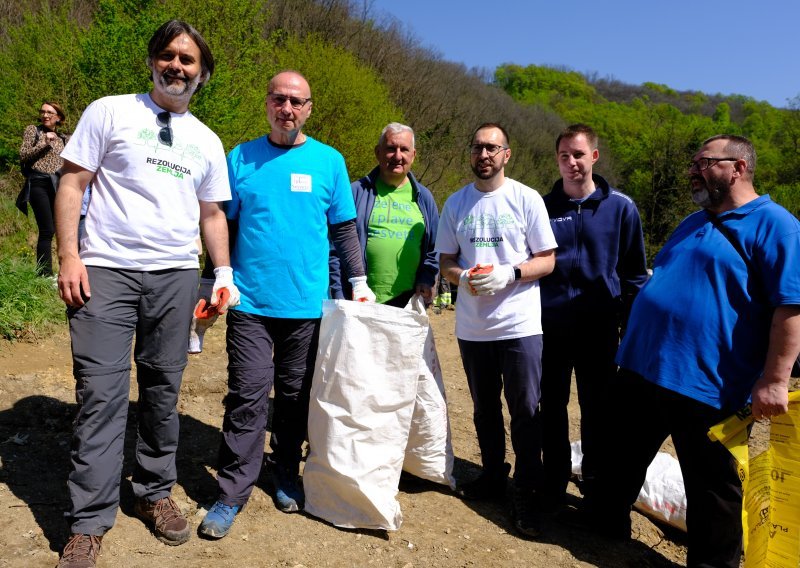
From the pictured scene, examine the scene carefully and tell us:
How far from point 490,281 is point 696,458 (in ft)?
3.61

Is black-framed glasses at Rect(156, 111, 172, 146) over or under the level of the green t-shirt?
over

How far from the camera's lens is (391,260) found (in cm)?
321

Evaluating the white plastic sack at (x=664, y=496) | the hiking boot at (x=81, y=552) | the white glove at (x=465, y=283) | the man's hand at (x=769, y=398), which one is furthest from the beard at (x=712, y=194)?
the hiking boot at (x=81, y=552)

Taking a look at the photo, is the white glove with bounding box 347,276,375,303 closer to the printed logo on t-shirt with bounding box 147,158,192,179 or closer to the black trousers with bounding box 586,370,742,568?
the printed logo on t-shirt with bounding box 147,158,192,179

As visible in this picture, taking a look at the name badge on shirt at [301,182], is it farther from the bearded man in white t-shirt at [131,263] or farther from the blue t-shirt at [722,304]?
the blue t-shirt at [722,304]

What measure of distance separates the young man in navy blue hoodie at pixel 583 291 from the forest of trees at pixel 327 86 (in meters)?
6.39

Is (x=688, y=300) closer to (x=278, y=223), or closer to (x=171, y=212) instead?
(x=278, y=223)

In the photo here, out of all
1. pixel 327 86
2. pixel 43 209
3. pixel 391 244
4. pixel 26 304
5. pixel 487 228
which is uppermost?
pixel 327 86

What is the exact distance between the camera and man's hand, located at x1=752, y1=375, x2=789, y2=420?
2346 mm

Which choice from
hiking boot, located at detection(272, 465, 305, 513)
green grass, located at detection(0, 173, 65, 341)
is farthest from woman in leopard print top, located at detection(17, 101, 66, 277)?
hiking boot, located at detection(272, 465, 305, 513)

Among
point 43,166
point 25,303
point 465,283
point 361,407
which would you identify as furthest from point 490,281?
point 43,166

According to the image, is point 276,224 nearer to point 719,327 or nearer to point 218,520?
point 218,520

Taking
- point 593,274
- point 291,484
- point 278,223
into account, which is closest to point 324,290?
point 278,223

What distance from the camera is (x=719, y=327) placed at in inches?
97.5
